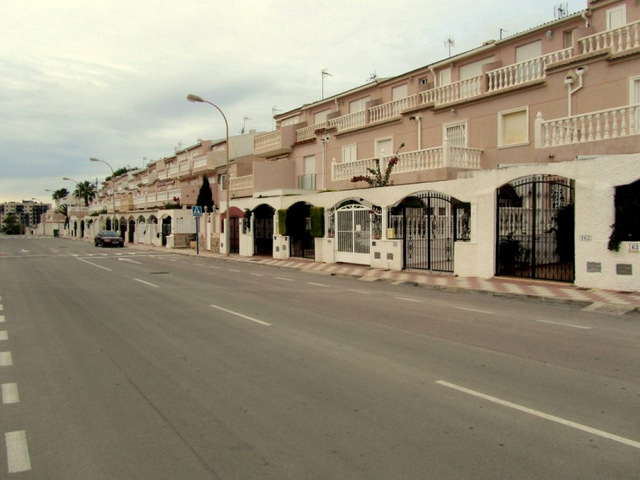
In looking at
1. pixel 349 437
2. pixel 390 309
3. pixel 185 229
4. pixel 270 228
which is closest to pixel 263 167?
pixel 270 228

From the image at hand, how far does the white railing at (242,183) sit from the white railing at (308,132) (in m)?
4.92

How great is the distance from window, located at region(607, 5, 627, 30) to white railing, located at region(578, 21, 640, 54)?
827mm

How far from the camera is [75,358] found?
22.2ft

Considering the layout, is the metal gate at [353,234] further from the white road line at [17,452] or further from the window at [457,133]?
the white road line at [17,452]

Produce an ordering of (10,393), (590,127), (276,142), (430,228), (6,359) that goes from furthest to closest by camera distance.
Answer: (276,142) → (430,228) → (590,127) → (6,359) → (10,393)

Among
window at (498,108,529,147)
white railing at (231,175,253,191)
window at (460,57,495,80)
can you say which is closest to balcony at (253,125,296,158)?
white railing at (231,175,253,191)

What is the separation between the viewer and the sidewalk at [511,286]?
37.4 feet

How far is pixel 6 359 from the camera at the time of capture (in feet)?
22.1

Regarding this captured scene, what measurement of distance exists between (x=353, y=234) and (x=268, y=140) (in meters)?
15.7

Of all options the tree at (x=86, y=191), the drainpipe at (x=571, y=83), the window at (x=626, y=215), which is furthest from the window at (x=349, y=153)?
the tree at (x=86, y=191)

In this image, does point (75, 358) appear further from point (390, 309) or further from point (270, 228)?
point (270, 228)

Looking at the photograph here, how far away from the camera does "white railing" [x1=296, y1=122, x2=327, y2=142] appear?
3177 cm

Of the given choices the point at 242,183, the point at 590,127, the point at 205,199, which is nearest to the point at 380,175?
the point at 590,127

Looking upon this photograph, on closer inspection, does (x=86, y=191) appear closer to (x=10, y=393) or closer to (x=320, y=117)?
(x=320, y=117)
